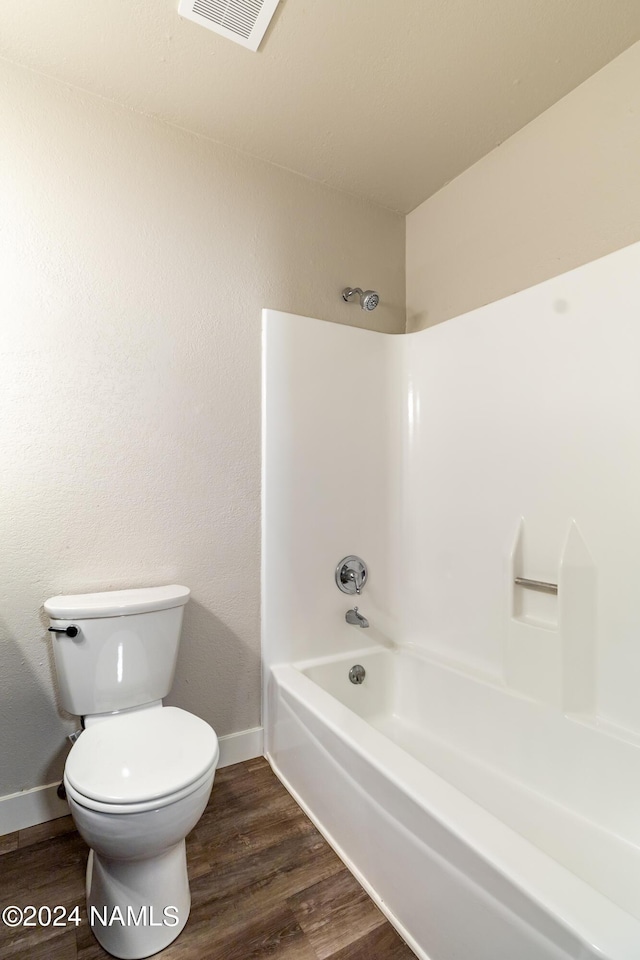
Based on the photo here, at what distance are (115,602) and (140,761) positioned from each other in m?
0.49

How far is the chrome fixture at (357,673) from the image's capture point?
80.7 inches

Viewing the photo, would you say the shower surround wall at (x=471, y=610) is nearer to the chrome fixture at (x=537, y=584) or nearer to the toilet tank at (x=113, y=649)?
the chrome fixture at (x=537, y=584)

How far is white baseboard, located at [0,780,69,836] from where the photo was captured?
1544 mm

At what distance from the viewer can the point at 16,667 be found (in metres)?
1.56

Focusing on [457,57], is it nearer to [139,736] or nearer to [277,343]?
[277,343]

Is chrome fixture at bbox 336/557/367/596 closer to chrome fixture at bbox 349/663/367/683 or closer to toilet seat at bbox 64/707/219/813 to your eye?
chrome fixture at bbox 349/663/367/683

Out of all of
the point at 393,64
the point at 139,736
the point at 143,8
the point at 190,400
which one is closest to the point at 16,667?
the point at 139,736

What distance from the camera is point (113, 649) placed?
5.01ft

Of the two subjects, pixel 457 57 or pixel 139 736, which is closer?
pixel 139 736

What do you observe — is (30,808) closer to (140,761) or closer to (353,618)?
(140,761)

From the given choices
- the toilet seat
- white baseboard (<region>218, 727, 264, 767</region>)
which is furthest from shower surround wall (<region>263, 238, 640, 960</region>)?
the toilet seat

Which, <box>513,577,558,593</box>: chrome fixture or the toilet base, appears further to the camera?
<box>513,577,558,593</box>: chrome fixture

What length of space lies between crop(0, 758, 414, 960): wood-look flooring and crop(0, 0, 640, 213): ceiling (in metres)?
2.47

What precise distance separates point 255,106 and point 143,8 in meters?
0.45
